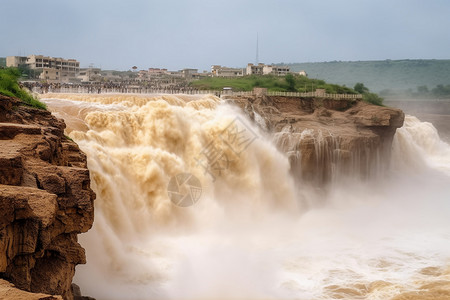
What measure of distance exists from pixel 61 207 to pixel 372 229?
1565 centimetres

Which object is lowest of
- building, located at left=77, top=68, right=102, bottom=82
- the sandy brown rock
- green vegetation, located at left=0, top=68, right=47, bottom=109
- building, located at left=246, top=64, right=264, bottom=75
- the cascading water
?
the cascading water

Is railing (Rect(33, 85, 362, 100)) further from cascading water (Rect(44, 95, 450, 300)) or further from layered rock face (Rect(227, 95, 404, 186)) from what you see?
cascading water (Rect(44, 95, 450, 300))

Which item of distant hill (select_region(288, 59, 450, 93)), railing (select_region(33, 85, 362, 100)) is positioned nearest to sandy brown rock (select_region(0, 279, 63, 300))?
railing (select_region(33, 85, 362, 100))

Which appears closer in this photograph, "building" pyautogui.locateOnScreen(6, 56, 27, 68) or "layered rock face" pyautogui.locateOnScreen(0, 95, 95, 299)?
"layered rock face" pyautogui.locateOnScreen(0, 95, 95, 299)

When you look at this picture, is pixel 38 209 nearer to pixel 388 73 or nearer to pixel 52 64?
pixel 52 64

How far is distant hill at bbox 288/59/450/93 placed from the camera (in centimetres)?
12577

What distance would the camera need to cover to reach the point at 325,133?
25.4 m

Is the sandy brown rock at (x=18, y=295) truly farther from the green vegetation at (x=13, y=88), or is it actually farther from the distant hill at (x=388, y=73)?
the distant hill at (x=388, y=73)

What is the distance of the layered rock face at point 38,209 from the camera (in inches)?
273

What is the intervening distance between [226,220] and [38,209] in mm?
12975

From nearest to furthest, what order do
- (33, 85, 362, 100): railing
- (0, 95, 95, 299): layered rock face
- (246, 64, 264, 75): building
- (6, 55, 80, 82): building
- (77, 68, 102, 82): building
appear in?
(0, 95, 95, 299): layered rock face
(33, 85, 362, 100): railing
(77, 68, 102, 82): building
(6, 55, 80, 82): building
(246, 64, 264, 75): building

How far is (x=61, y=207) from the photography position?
347 inches

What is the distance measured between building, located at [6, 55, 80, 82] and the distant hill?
74339 mm

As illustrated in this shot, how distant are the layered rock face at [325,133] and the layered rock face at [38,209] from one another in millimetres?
14545
